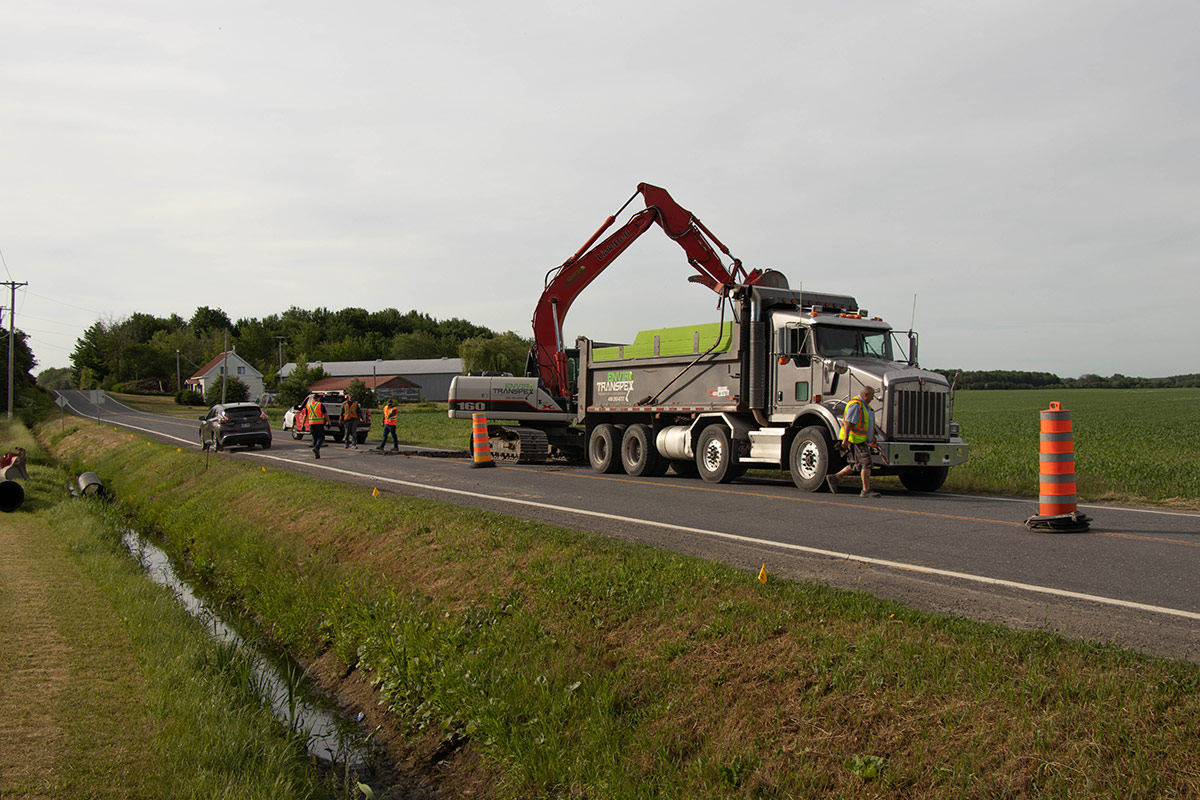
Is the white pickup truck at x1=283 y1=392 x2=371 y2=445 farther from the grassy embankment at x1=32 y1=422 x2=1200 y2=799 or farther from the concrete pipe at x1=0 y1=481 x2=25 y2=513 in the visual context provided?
the grassy embankment at x1=32 y1=422 x2=1200 y2=799

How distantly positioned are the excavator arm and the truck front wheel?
4.59m

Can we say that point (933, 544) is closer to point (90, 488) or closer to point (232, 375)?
point (90, 488)

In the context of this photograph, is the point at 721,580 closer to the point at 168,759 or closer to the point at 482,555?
the point at 482,555

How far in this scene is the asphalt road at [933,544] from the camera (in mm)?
6078

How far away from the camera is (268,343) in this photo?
148500 millimetres

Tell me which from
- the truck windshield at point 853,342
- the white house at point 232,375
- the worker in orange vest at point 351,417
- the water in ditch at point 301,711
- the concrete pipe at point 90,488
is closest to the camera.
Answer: the water in ditch at point 301,711

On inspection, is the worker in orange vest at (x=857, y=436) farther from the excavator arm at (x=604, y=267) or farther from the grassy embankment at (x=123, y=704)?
the grassy embankment at (x=123, y=704)

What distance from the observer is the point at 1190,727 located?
377 cm

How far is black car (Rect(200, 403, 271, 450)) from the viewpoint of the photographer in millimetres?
29016

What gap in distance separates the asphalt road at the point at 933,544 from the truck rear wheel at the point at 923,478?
2.78 feet

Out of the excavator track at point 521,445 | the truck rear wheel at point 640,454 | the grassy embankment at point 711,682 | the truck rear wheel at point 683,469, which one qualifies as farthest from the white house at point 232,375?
the grassy embankment at point 711,682

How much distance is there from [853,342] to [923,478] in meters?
2.63

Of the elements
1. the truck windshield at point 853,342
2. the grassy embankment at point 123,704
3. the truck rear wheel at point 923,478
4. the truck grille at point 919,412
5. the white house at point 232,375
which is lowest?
the grassy embankment at point 123,704

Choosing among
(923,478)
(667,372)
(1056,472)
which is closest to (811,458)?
(923,478)
